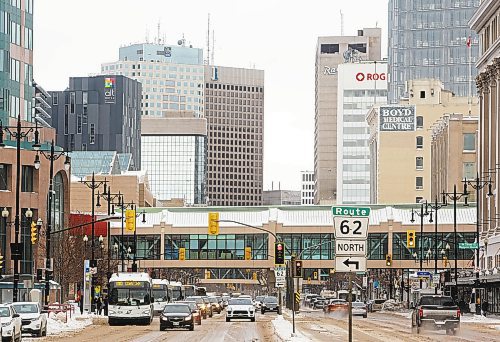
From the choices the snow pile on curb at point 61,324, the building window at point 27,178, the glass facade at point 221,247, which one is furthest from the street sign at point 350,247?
the glass facade at point 221,247

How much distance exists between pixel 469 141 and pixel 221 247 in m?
36.1

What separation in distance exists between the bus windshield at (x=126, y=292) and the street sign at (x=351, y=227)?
148 feet

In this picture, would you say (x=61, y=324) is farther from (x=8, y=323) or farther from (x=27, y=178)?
(x=27, y=178)

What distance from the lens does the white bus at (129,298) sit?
70562 millimetres

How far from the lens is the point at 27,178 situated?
357ft

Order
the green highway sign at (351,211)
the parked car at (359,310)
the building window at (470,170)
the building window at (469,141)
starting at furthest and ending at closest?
the building window at (470,170), the building window at (469,141), the parked car at (359,310), the green highway sign at (351,211)

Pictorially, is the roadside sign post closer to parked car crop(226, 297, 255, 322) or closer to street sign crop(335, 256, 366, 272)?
street sign crop(335, 256, 366, 272)

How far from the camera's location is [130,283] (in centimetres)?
7081

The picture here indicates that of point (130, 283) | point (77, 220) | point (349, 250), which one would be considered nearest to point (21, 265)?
point (77, 220)

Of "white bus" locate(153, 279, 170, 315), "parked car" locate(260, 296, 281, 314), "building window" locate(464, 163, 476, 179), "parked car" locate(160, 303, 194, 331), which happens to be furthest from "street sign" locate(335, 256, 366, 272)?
"building window" locate(464, 163, 476, 179)

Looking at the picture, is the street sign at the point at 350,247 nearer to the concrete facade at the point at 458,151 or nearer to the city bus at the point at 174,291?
the city bus at the point at 174,291

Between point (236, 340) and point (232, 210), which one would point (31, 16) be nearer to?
point (232, 210)

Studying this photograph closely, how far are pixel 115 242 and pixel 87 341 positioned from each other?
10836 centimetres

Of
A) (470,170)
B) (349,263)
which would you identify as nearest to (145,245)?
(470,170)
